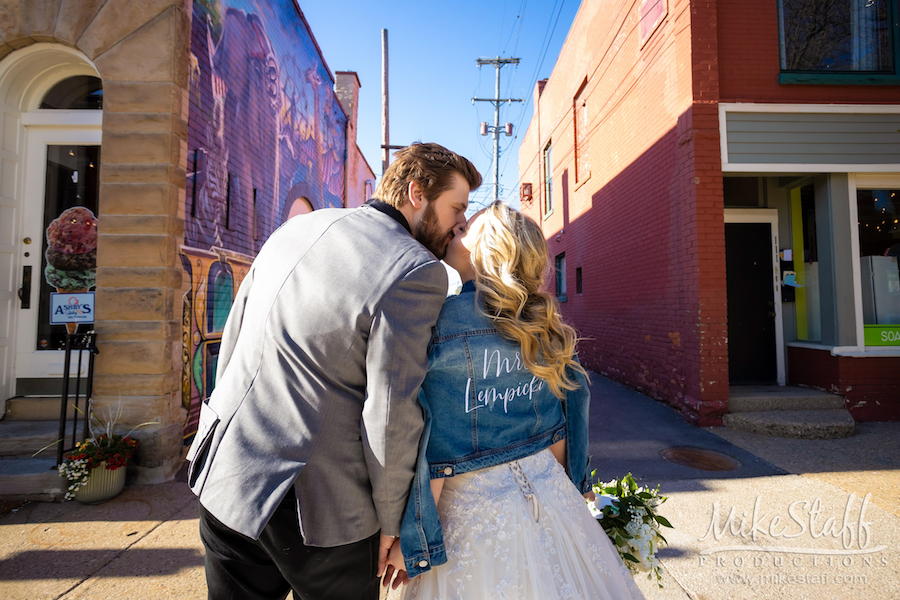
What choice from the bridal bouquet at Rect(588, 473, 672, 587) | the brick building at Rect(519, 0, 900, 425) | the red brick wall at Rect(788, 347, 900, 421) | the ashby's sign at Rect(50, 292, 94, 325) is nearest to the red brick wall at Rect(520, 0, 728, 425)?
the brick building at Rect(519, 0, 900, 425)

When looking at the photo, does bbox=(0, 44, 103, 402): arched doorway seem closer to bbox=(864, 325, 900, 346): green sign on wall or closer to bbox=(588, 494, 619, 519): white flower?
bbox=(588, 494, 619, 519): white flower

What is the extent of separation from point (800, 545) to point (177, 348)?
17.1 feet

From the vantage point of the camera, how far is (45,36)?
4480 millimetres

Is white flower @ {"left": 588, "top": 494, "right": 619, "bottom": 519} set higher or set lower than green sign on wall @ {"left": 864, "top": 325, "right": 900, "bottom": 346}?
lower

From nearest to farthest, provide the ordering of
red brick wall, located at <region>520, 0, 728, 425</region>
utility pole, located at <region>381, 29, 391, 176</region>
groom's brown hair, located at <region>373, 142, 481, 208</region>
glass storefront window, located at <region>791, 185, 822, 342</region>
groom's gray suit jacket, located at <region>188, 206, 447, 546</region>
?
groom's gray suit jacket, located at <region>188, 206, 447, 546</region>, groom's brown hair, located at <region>373, 142, 481, 208</region>, red brick wall, located at <region>520, 0, 728, 425</region>, glass storefront window, located at <region>791, 185, 822, 342</region>, utility pole, located at <region>381, 29, 391, 176</region>

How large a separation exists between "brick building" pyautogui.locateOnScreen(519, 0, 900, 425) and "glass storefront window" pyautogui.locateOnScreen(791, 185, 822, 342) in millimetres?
20

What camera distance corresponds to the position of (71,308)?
4598mm

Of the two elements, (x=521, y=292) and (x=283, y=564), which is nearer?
(x=283, y=564)

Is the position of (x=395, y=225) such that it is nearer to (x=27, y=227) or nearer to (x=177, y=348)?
(x=177, y=348)

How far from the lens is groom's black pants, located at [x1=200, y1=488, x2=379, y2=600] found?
133 cm

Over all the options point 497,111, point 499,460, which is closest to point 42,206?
point 499,460

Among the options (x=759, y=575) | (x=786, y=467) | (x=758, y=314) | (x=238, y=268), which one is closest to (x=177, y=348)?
(x=238, y=268)

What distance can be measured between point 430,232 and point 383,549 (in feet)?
3.73

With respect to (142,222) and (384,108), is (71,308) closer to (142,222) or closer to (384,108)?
(142,222)
